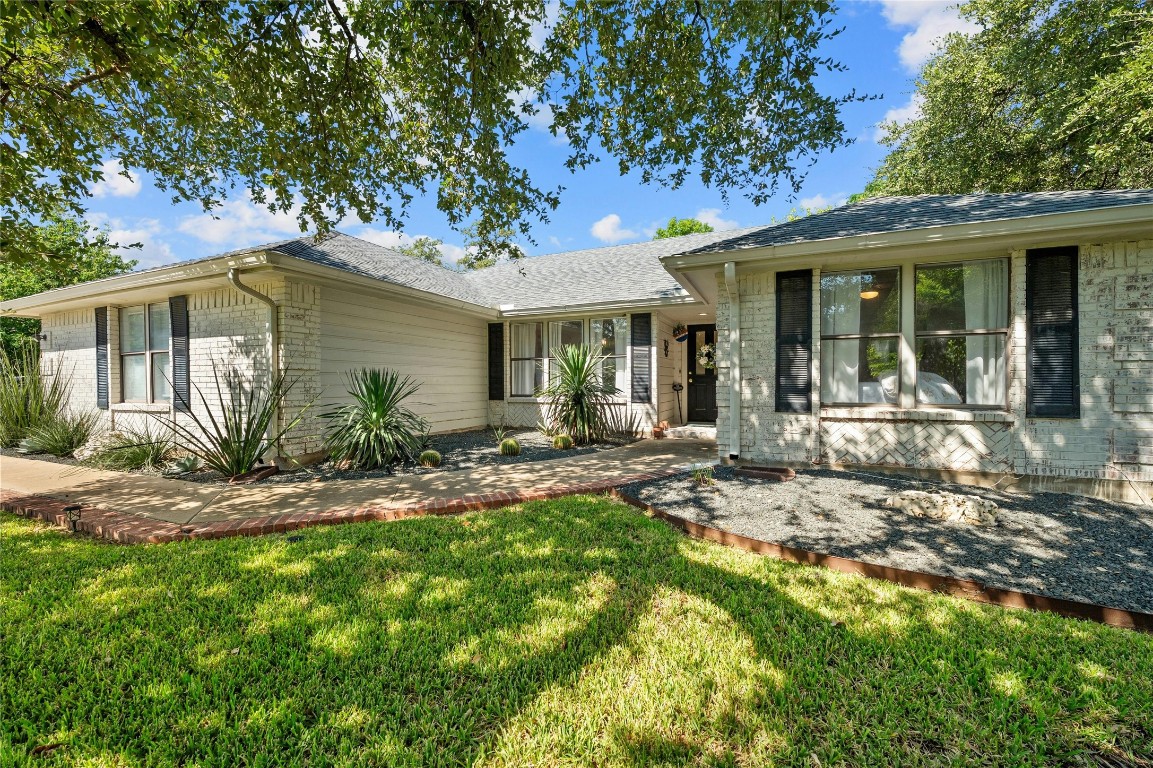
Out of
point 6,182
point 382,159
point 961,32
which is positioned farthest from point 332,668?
point 961,32

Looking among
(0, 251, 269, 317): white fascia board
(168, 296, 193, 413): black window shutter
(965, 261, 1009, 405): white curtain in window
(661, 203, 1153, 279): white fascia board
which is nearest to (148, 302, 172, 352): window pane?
(0, 251, 269, 317): white fascia board

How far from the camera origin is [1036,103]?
1175 cm

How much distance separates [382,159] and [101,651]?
608 centimetres

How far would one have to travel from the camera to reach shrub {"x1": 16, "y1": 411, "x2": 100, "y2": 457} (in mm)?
7484

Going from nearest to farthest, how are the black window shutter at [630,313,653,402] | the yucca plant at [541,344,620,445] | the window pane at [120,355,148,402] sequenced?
the window pane at [120,355,148,402]
the yucca plant at [541,344,620,445]
the black window shutter at [630,313,653,402]

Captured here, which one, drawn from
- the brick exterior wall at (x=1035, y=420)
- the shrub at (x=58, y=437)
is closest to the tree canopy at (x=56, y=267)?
the shrub at (x=58, y=437)

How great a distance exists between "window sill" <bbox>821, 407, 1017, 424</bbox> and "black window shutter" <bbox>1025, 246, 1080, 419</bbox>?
29 cm

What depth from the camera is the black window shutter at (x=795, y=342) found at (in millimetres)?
5734

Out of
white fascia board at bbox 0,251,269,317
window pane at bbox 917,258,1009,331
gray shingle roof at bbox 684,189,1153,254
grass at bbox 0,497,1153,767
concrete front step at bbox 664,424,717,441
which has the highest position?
gray shingle roof at bbox 684,189,1153,254

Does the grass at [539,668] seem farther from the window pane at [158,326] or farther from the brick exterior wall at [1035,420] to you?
the window pane at [158,326]

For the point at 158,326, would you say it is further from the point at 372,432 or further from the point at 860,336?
the point at 860,336

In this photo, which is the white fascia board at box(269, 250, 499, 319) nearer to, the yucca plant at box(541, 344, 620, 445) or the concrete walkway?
the yucca plant at box(541, 344, 620, 445)

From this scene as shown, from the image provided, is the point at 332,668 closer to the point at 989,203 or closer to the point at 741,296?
the point at 741,296

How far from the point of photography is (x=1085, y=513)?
409cm
